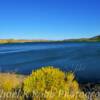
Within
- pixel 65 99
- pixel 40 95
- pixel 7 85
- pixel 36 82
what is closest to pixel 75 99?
pixel 65 99

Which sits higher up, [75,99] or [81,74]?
[75,99]

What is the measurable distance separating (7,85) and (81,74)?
17.2m

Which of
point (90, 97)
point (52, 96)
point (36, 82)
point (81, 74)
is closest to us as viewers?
point (52, 96)

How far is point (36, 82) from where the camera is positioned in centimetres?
994

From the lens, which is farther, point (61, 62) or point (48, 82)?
point (61, 62)

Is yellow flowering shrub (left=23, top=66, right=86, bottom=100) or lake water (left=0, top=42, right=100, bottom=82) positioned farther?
lake water (left=0, top=42, right=100, bottom=82)

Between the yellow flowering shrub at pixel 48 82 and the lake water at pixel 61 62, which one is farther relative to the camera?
the lake water at pixel 61 62

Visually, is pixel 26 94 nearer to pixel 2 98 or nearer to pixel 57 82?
pixel 2 98

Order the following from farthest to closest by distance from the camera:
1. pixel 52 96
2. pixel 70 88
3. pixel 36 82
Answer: pixel 70 88, pixel 36 82, pixel 52 96

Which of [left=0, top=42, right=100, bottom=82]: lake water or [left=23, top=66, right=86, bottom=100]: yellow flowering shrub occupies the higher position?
[left=23, top=66, right=86, bottom=100]: yellow flowering shrub

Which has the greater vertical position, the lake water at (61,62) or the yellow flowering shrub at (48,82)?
the yellow flowering shrub at (48,82)

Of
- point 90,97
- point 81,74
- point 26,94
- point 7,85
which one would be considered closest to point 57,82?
point 7,85

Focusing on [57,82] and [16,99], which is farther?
[57,82]

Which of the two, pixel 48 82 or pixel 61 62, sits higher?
pixel 48 82
